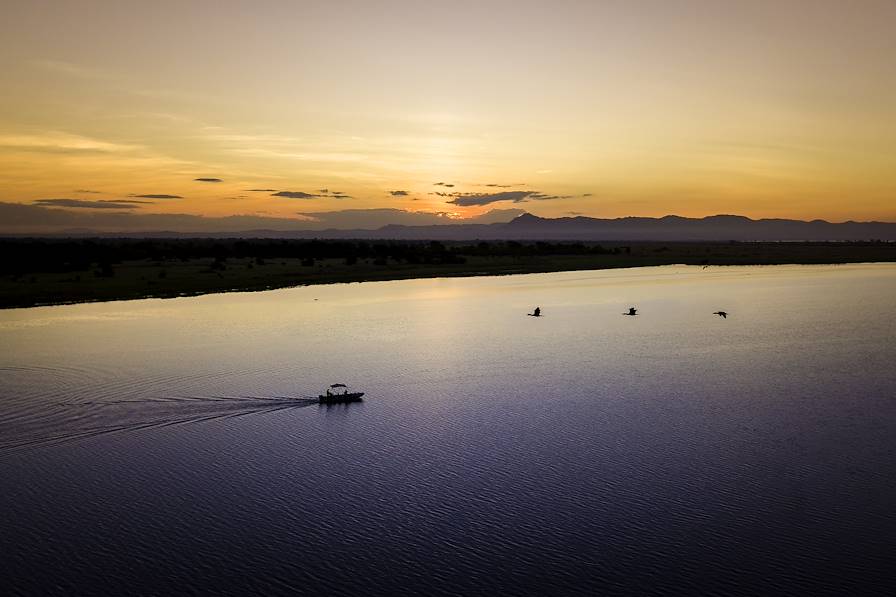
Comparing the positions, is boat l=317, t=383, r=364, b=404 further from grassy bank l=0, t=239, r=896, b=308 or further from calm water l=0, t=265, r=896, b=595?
grassy bank l=0, t=239, r=896, b=308

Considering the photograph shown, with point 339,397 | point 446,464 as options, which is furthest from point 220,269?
point 446,464

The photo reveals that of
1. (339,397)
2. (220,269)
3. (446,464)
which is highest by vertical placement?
(220,269)

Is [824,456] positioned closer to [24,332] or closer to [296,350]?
[296,350]

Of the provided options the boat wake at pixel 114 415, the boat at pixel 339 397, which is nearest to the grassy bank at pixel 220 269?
the boat wake at pixel 114 415

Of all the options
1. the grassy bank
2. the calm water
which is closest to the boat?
the calm water

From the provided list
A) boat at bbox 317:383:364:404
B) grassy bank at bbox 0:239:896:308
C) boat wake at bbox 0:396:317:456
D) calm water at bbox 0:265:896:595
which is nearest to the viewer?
calm water at bbox 0:265:896:595

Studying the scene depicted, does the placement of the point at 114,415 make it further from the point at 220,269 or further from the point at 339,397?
the point at 220,269

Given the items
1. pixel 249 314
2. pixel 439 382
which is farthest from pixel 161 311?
pixel 439 382
